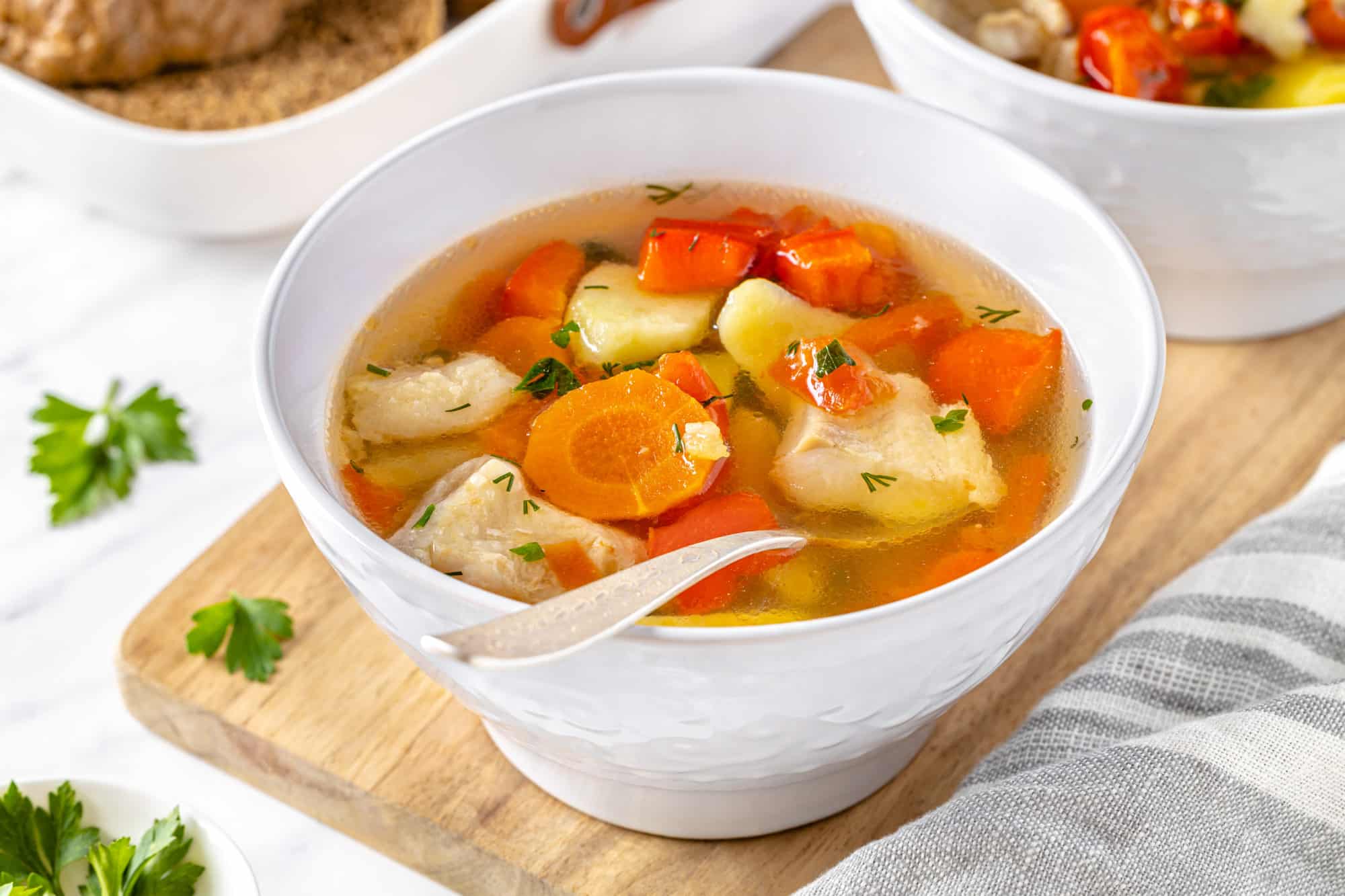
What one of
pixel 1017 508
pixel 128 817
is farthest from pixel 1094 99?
pixel 128 817

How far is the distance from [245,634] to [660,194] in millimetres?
781

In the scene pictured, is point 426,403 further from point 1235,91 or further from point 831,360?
point 1235,91

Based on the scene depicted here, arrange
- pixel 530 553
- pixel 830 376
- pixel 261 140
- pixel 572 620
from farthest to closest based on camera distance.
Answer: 1. pixel 261 140
2. pixel 830 376
3. pixel 530 553
4. pixel 572 620

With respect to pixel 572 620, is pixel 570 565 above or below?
below

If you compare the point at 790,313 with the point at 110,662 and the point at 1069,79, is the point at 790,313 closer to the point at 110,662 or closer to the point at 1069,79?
the point at 1069,79

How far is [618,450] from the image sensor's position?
60.1 inches

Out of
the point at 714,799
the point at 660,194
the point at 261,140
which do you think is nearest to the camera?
the point at 714,799

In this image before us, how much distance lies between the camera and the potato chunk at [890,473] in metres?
1.55

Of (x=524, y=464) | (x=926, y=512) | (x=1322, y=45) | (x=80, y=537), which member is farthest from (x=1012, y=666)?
(x=80, y=537)

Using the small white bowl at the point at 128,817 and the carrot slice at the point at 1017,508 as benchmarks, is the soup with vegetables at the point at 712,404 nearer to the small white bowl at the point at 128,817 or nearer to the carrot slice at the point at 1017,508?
the carrot slice at the point at 1017,508

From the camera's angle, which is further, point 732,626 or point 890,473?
point 890,473

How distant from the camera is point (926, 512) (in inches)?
60.7

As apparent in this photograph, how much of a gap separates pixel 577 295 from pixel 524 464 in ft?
1.03

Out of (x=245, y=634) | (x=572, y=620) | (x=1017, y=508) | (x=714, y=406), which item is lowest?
(x=245, y=634)
